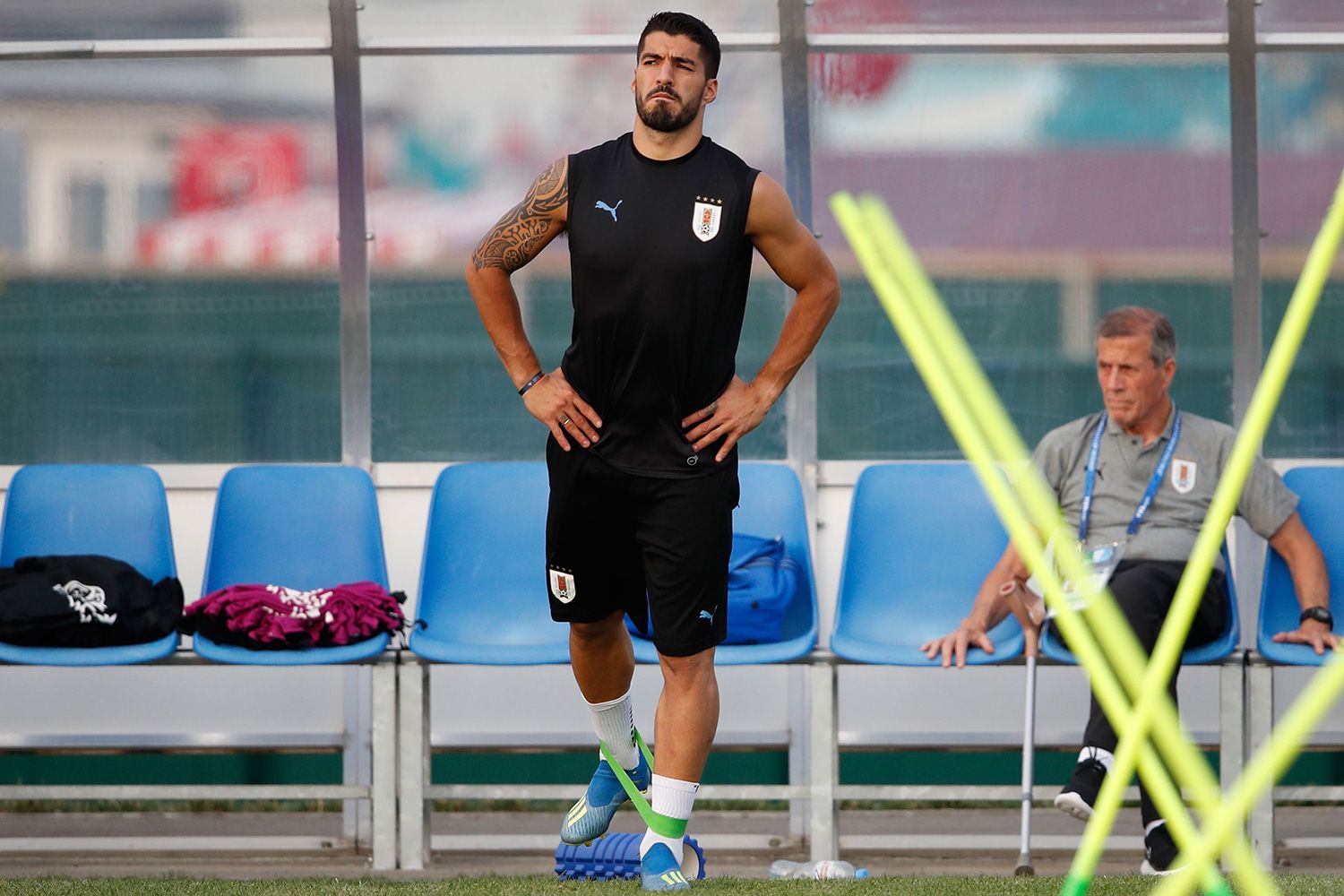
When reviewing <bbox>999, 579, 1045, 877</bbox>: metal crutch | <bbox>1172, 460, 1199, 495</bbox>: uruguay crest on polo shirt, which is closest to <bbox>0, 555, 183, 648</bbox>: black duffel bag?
<bbox>999, 579, 1045, 877</bbox>: metal crutch

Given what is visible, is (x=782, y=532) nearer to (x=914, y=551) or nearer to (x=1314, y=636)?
(x=914, y=551)

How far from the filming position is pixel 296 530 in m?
4.98

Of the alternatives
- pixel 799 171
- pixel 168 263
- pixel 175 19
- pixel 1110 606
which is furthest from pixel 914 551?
pixel 1110 606

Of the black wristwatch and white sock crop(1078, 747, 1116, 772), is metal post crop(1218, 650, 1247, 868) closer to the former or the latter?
the black wristwatch

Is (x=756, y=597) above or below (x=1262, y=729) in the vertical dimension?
above

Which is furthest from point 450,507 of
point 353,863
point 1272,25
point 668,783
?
point 1272,25

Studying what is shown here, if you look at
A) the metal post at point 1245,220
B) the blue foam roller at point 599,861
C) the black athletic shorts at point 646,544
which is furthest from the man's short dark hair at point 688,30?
the metal post at point 1245,220

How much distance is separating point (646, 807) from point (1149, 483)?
1.75 m

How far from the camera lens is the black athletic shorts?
3377 mm

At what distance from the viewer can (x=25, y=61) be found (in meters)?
5.41

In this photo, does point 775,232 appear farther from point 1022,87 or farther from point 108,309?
point 108,309

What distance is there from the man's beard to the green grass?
1.53 metres

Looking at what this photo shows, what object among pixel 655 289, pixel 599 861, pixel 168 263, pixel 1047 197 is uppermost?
pixel 1047 197

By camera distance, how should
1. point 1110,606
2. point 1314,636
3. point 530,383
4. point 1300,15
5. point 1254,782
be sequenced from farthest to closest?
point 1300,15
point 1314,636
point 530,383
point 1110,606
point 1254,782
